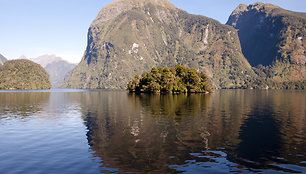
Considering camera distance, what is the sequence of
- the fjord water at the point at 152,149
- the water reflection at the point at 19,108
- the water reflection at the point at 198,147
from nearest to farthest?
the fjord water at the point at 152,149 → the water reflection at the point at 198,147 → the water reflection at the point at 19,108

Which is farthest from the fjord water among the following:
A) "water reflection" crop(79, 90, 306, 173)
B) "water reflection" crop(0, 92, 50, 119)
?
"water reflection" crop(0, 92, 50, 119)

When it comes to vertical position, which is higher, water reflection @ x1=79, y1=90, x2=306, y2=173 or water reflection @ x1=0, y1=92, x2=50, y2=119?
water reflection @ x1=0, y1=92, x2=50, y2=119

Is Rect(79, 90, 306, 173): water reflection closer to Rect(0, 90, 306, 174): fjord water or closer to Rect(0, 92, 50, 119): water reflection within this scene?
Rect(0, 90, 306, 174): fjord water

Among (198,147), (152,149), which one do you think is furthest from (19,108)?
(198,147)

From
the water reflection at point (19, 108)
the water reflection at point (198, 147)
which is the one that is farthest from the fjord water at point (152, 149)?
the water reflection at point (19, 108)

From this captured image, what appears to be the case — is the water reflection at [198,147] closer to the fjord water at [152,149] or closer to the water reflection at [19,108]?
the fjord water at [152,149]

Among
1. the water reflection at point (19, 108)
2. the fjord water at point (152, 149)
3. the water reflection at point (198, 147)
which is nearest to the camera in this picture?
the fjord water at point (152, 149)

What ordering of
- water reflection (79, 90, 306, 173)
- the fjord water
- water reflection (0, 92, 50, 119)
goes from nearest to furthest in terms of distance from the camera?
1. the fjord water
2. water reflection (79, 90, 306, 173)
3. water reflection (0, 92, 50, 119)

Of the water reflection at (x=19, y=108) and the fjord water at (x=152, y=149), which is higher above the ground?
the water reflection at (x=19, y=108)

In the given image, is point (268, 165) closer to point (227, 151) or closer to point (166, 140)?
point (227, 151)

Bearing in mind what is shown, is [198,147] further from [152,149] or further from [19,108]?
[19,108]

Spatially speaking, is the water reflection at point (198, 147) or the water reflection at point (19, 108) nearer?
the water reflection at point (198, 147)

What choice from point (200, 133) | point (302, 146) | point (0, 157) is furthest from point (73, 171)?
point (302, 146)

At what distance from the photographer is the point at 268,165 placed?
24766 millimetres
